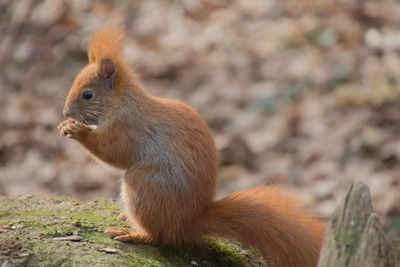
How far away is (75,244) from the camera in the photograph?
8.10 ft

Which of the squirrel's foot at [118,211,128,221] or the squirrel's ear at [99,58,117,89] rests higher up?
the squirrel's ear at [99,58,117,89]

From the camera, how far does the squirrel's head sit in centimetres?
288

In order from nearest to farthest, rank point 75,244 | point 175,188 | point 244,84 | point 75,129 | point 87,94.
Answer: point 75,244 < point 175,188 < point 75,129 < point 87,94 < point 244,84

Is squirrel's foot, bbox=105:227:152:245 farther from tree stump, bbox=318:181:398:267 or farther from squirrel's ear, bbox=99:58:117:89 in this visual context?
tree stump, bbox=318:181:398:267

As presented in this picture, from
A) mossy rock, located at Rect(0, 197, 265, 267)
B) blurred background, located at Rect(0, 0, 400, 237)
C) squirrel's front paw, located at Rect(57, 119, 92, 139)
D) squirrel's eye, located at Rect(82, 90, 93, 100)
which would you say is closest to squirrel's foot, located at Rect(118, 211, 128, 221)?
mossy rock, located at Rect(0, 197, 265, 267)

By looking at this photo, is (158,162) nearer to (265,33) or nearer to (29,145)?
(29,145)

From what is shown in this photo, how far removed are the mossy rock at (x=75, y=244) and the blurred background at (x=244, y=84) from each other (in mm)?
1343

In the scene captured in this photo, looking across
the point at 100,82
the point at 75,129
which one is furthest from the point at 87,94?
the point at 75,129

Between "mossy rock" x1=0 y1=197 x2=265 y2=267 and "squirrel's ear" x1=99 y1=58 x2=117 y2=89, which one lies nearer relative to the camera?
"mossy rock" x1=0 y1=197 x2=265 y2=267

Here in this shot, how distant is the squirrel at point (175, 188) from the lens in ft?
8.38

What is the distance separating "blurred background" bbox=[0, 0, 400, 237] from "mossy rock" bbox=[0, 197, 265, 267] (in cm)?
134

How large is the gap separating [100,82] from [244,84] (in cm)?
250

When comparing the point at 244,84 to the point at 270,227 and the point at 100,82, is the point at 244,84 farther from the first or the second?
the point at 270,227

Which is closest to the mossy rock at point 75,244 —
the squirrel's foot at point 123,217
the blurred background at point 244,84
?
the squirrel's foot at point 123,217
